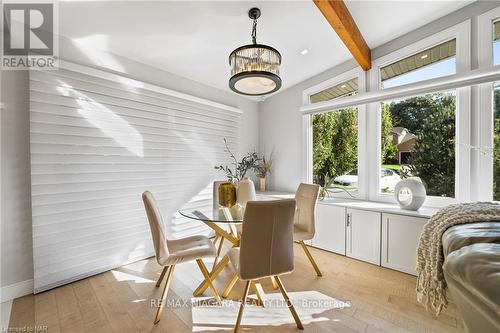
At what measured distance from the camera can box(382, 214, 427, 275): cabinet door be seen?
8.27ft

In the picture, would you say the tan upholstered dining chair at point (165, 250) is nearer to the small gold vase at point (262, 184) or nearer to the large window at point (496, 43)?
the small gold vase at point (262, 184)

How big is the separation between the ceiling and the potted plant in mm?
1981

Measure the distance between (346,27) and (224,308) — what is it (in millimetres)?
3048

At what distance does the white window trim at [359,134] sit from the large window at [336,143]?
0.19 feet

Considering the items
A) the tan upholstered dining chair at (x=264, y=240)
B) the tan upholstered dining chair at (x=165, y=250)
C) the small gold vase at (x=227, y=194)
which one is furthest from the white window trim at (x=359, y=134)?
the tan upholstered dining chair at (x=165, y=250)

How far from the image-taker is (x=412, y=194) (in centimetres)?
266

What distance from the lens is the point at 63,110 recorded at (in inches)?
93.4

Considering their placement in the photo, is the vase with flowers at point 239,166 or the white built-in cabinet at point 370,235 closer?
the white built-in cabinet at point 370,235

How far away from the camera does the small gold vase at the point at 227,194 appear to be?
238 centimetres

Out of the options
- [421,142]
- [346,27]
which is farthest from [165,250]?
[421,142]

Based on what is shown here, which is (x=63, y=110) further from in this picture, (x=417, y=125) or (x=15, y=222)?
(x=417, y=125)

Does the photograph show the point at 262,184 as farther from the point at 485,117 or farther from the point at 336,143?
the point at 485,117

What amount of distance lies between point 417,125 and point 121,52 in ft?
12.3

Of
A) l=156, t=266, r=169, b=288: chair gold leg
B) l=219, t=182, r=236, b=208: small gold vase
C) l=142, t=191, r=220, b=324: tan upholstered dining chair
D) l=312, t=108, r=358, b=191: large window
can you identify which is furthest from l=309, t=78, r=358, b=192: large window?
l=156, t=266, r=169, b=288: chair gold leg
